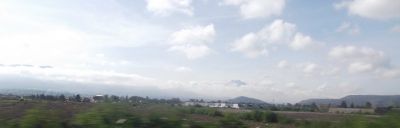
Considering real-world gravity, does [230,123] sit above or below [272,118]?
above

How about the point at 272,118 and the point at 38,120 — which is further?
the point at 272,118

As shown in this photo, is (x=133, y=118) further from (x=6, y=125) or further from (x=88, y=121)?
(x=6, y=125)

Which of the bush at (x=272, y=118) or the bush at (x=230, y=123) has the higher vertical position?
the bush at (x=230, y=123)

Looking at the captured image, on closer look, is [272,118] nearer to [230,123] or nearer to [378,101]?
[378,101]

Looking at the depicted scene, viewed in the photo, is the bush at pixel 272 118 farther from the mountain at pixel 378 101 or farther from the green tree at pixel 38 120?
the green tree at pixel 38 120

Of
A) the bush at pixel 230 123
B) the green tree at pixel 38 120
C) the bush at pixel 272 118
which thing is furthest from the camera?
the bush at pixel 272 118

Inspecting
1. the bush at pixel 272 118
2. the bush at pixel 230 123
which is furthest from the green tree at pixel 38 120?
the bush at pixel 272 118

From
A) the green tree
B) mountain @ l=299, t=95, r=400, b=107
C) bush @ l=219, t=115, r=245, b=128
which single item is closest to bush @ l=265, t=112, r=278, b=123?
mountain @ l=299, t=95, r=400, b=107

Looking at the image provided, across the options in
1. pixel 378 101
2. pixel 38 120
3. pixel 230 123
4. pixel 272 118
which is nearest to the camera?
pixel 38 120

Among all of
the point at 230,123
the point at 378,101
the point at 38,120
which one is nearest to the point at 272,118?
the point at 378,101

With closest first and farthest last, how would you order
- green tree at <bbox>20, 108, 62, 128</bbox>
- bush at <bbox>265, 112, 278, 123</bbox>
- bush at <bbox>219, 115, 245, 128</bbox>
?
1. green tree at <bbox>20, 108, 62, 128</bbox>
2. bush at <bbox>219, 115, 245, 128</bbox>
3. bush at <bbox>265, 112, 278, 123</bbox>

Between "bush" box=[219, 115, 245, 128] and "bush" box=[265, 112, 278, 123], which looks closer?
"bush" box=[219, 115, 245, 128]

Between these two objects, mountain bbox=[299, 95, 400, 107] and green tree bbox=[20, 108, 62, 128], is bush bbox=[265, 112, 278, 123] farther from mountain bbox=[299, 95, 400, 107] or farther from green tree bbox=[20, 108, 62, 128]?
green tree bbox=[20, 108, 62, 128]

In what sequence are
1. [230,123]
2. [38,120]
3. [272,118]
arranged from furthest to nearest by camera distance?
[272,118] < [230,123] < [38,120]
